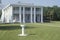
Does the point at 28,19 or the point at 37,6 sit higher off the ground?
the point at 37,6

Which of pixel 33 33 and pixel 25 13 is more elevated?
pixel 25 13

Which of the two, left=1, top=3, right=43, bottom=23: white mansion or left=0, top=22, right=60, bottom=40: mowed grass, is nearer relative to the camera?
left=0, top=22, right=60, bottom=40: mowed grass

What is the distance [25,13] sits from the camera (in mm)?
59375

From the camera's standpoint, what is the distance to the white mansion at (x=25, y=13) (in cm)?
5797

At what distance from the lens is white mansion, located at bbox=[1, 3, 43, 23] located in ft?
190

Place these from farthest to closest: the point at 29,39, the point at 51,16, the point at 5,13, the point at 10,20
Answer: the point at 51,16 → the point at 5,13 → the point at 10,20 → the point at 29,39

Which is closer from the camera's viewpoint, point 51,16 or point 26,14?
point 26,14

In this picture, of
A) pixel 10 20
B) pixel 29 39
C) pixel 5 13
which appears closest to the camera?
pixel 29 39

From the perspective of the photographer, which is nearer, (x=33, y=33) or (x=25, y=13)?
(x=33, y=33)

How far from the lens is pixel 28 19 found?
59.7m

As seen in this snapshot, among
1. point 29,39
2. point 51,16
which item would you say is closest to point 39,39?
point 29,39

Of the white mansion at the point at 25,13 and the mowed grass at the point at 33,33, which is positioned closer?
the mowed grass at the point at 33,33

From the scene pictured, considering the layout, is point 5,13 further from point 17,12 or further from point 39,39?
point 39,39

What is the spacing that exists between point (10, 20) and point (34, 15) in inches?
271
